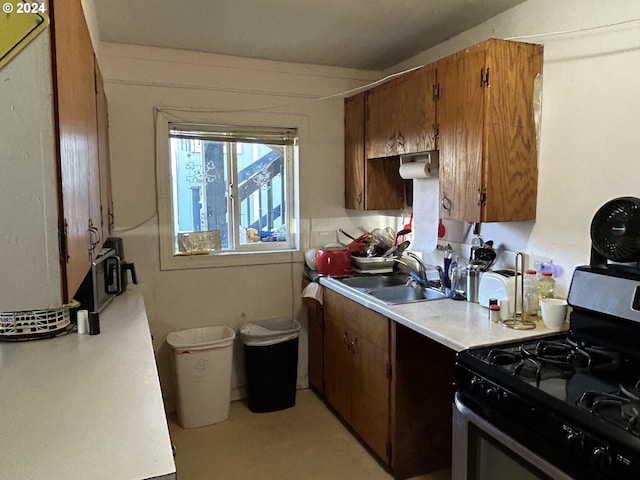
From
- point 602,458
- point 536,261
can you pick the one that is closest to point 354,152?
point 536,261

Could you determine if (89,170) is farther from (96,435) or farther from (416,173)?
(416,173)

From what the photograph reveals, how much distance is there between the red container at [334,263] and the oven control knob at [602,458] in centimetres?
200

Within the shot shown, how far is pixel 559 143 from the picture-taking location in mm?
2127

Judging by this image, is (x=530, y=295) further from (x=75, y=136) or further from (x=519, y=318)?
(x=75, y=136)

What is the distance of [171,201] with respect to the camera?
3.11m

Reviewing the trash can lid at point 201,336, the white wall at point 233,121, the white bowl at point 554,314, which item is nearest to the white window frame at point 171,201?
the white wall at point 233,121

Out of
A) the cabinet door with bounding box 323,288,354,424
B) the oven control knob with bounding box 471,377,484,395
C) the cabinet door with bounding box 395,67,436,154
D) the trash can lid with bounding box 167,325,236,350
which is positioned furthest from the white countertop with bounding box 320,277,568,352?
the trash can lid with bounding box 167,325,236,350

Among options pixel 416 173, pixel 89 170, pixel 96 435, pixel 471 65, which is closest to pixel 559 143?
pixel 471 65

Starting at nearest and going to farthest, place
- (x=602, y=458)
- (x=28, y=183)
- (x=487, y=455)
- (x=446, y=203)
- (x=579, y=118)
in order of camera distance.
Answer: (x=28, y=183) → (x=602, y=458) → (x=487, y=455) → (x=579, y=118) → (x=446, y=203)

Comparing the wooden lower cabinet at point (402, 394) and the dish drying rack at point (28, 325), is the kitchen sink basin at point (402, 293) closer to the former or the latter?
the wooden lower cabinet at point (402, 394)

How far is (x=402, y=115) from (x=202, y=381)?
2033 millimetres

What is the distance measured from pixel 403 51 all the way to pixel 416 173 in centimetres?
91

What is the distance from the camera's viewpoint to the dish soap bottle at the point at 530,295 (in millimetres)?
2082

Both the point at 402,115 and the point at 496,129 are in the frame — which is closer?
the point at 496,129
